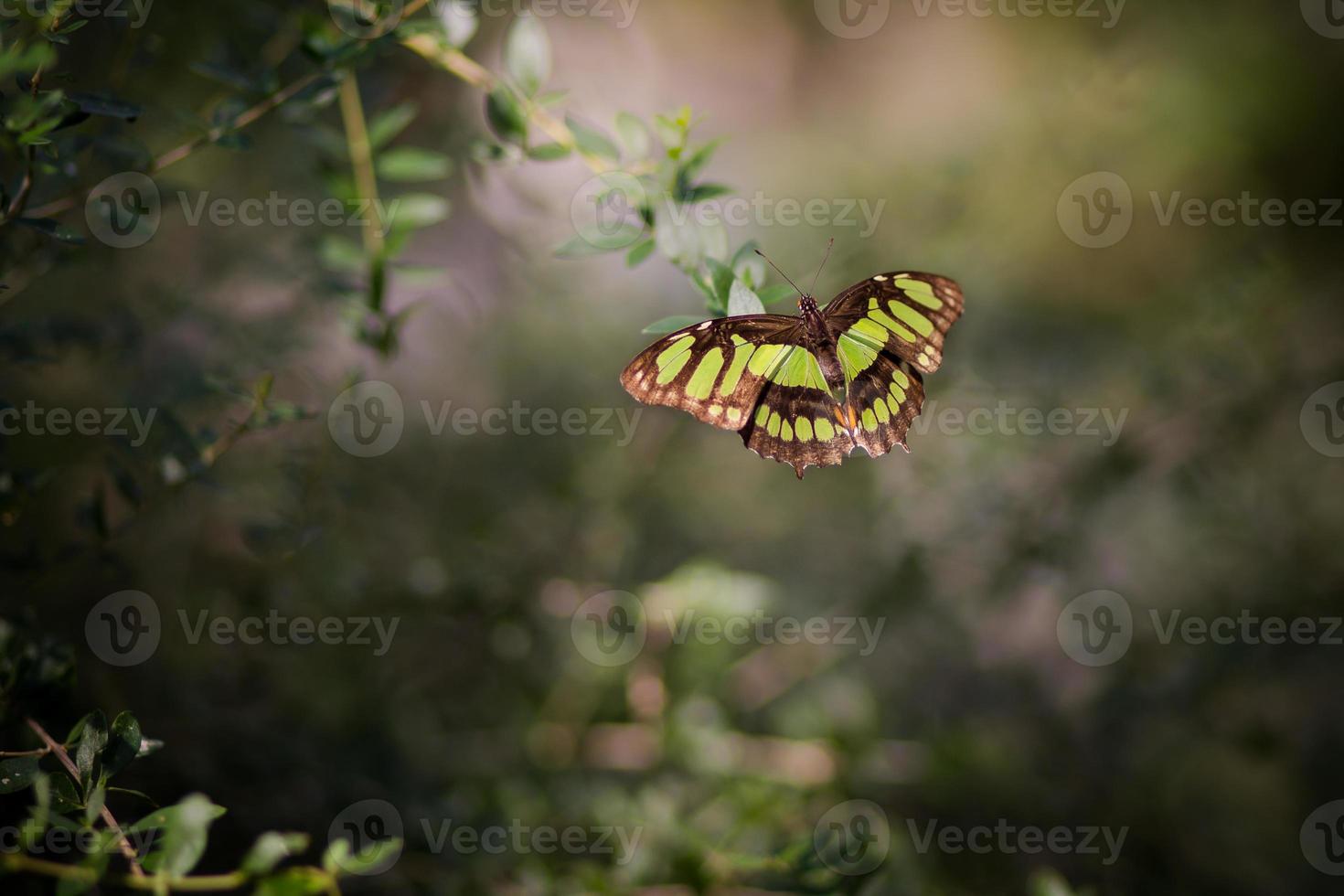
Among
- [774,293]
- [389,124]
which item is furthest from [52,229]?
[774,293]

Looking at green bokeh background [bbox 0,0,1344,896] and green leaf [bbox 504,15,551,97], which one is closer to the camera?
green leaf [bbox 504,15,551,97]

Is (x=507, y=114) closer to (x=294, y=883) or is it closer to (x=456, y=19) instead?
(x=456, y=19)

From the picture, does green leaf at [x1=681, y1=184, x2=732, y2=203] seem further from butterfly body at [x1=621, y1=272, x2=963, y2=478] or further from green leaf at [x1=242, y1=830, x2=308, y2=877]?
green leaf at [x1=242, y1=830, x2=308, y2=877]

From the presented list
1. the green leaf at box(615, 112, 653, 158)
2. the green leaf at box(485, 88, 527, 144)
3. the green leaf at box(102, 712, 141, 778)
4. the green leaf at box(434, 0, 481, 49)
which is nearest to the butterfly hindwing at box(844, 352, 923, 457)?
the green leaf at box(615, 112, 653, 158)

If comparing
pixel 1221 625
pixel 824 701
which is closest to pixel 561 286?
pixel 824 701

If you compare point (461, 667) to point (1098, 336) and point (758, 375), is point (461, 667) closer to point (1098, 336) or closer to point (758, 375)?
point (758, 375)

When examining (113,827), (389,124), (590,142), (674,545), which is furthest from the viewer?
(674,545)
